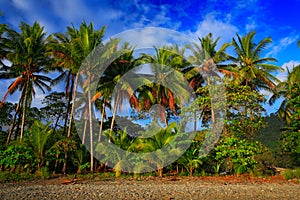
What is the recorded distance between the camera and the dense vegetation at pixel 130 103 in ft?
53.6

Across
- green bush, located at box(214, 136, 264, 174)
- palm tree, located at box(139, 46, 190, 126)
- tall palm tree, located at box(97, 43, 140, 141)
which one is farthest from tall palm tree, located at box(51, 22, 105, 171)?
green bush, located at box(214, 136, 264, 174)

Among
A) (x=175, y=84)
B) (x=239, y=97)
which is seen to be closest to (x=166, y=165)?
(x=239, y=97)

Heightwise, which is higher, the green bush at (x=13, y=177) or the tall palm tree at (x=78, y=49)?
the tall palm tree at (x=78, y=49)

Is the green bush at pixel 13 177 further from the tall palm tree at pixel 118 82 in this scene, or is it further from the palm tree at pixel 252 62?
the palm tree at pixel 252 62

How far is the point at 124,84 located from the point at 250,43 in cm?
1266

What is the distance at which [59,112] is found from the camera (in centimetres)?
2605

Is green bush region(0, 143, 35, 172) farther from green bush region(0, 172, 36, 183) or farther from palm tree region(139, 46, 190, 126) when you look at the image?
palm tree region(139, 46, 190, 126)

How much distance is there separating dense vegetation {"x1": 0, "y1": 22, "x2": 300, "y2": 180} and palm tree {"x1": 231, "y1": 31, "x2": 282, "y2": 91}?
83 mm

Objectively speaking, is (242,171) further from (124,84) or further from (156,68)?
(156,68)

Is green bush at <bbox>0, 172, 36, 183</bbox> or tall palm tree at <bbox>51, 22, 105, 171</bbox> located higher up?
tall palm tree at <bbox>51, 22, 105, 171</bbox>

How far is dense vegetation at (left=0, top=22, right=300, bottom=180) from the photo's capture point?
1633 centimetres

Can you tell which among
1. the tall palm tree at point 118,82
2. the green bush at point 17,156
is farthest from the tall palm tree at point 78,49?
the green bush at point 17,156

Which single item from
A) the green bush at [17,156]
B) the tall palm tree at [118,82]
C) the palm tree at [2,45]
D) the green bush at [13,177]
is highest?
the palm tree at [2,45]

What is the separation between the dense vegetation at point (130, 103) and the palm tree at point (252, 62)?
8 cm
